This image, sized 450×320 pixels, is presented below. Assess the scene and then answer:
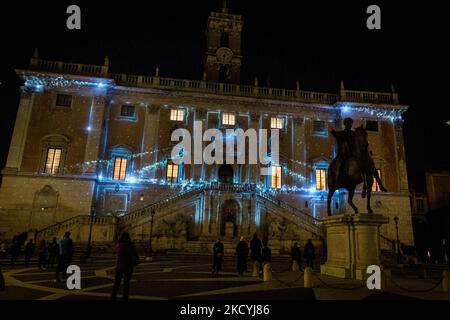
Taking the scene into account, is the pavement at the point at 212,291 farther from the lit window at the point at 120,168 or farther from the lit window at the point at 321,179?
the lit window at the point at 321,179

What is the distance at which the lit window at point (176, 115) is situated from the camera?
31.3 m

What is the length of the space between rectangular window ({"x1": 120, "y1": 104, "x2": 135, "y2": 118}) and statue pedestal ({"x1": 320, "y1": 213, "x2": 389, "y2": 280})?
24484 mm

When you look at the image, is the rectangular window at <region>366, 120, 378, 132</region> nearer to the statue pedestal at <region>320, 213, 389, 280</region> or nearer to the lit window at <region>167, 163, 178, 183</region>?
the lit window at <region>167, 163, 178, 183</region>

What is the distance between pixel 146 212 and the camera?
2553 cm

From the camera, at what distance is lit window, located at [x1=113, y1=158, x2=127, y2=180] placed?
2925cm

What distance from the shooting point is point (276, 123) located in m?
32.6

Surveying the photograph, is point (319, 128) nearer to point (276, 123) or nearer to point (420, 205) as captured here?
point (276, 123)

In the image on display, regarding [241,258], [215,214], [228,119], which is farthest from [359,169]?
[228,119]

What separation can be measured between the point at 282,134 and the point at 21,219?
2422 cm

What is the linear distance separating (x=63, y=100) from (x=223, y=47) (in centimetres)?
1781

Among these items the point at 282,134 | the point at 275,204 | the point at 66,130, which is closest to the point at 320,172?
the point at 282,134

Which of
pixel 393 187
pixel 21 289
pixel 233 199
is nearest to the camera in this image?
pixel 21 289

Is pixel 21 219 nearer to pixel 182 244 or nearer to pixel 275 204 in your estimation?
pixel 182 244

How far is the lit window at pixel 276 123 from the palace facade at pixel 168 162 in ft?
0.36
